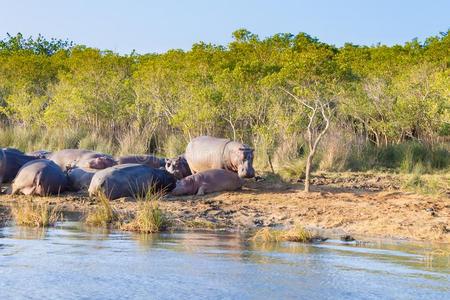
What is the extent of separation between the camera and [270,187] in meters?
13.6

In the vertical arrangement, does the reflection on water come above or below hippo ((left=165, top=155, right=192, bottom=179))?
below

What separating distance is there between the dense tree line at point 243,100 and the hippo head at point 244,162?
1300 mm

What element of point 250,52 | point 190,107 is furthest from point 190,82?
point 250,52

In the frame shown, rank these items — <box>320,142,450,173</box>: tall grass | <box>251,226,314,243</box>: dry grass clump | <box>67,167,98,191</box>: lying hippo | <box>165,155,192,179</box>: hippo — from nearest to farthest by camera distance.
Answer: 1. <box>251,226,314,243</box>: dry grass clump
2. <box>67,167,98,191</box>: lying hippo
3. <box>165,155,192,179</box>: hippo
4. <box>320,142,450,173</box>: tall grass

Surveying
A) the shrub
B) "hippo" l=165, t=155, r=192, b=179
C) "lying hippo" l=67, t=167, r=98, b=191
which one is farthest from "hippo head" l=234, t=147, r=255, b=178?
the shrub

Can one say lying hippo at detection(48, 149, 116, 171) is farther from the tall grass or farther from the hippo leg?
the tall grass

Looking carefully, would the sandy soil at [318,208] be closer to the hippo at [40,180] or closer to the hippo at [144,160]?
the hippo at [40,180]

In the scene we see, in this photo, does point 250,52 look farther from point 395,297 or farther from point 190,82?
point 395,297

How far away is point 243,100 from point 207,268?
13347mm

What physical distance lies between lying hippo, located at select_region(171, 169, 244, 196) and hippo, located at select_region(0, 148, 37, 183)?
315 cm

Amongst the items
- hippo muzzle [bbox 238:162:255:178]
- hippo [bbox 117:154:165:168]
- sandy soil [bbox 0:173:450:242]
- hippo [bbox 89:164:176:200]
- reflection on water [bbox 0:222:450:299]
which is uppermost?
hippo [bbox 117:154:165:168]

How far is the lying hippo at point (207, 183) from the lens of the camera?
42.7 ft

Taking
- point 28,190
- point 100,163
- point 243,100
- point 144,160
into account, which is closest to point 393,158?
point 243,100

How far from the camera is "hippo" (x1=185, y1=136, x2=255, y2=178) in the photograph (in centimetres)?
1372
